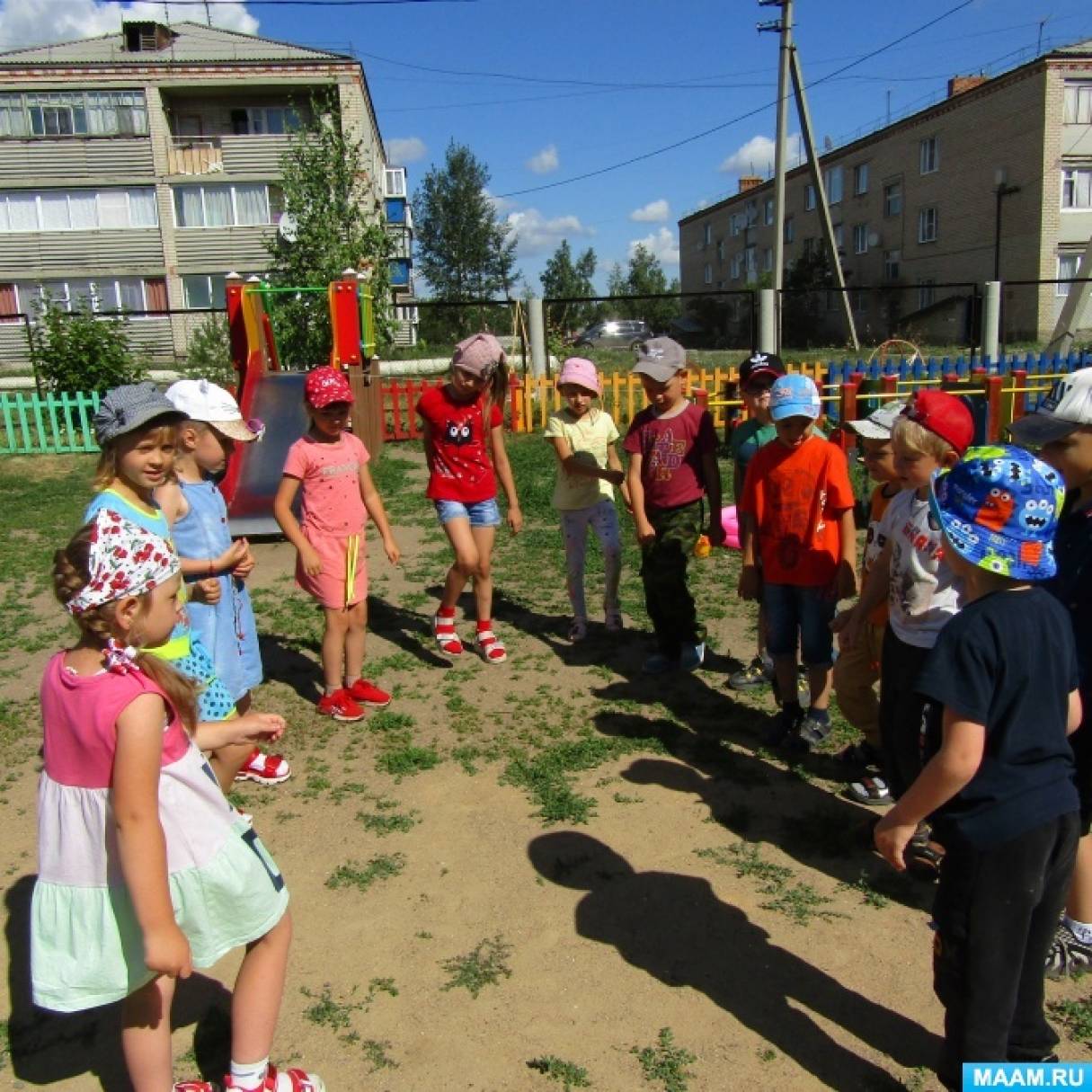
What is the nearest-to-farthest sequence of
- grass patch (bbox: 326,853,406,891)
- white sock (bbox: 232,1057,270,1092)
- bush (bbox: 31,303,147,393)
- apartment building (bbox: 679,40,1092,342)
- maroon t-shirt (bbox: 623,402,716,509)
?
white sock (bbox: 232,1057,270,1092) < grass patch (bbox: 326,853,406,891) < maroon t-shirt (bbox: 623,402,716,509) < bush (bbox: 31,303,147,393) < apartment building (bbox: 679,40,1092,342)

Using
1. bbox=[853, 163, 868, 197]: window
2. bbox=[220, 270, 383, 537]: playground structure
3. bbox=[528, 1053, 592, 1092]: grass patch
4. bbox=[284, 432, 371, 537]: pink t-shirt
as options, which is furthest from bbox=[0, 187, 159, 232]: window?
bbox=[528, 1053, 592, 1092]: grass patch

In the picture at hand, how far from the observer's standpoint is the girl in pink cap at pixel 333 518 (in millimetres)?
4359

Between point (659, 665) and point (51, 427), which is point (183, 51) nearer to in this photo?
point (51, 427)

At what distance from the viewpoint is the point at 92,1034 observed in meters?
2.60

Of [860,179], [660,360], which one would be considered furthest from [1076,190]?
[660,360]

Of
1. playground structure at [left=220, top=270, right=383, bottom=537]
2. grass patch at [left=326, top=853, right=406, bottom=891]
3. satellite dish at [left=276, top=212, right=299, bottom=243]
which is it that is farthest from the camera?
satellite dish at [left=276, top=212, right=299, bottom=243]

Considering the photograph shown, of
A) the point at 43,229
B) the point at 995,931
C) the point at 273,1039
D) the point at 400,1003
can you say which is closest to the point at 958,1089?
the point at 995,931

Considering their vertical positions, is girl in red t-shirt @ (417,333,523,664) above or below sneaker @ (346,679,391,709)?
above

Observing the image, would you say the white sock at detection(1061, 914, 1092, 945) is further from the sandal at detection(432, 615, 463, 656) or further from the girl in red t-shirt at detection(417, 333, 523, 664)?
the sandal at detection(432, 615, 463, 656)

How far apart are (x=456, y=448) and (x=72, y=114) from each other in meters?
38.3

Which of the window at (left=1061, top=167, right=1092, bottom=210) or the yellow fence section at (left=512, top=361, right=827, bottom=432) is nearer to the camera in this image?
the yellow fence section at (left=512, top=361, right=827, bottom=432)

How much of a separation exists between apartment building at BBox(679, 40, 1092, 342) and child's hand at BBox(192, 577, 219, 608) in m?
28.1

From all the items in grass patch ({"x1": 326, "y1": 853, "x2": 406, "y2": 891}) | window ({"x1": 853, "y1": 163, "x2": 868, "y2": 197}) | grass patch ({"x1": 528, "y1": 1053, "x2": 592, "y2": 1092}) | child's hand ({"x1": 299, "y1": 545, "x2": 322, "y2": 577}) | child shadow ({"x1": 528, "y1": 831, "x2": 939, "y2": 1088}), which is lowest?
child shadow ({"x1": 528, "y1": 831, "x2": 939, "y2": 1088})

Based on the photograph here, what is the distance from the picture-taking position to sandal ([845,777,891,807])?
365cm
